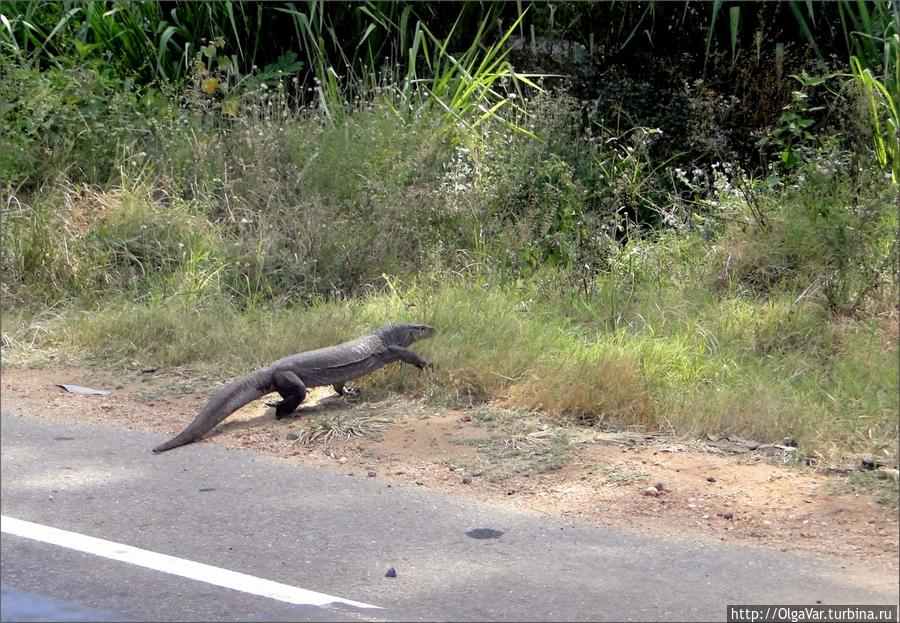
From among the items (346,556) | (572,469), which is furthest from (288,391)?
(346,556)

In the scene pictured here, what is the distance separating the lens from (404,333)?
6863 millimetres

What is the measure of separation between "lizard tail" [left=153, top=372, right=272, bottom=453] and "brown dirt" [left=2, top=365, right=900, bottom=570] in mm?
102

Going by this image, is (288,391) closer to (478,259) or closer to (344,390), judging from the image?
(344,390)

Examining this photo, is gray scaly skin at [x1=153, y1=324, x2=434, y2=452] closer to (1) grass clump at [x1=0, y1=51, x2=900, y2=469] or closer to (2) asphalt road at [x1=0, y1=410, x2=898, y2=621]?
(1) grass clump at [x1=0, y1=51, x2=900, y2=469]

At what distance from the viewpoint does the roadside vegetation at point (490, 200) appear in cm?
659

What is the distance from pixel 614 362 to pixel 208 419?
6.98ft

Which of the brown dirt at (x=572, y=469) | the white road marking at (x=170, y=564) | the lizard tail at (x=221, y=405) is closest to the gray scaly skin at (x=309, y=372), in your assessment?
the lizard tail at (x=221, y=405)

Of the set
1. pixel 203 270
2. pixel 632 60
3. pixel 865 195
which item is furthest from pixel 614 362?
pixel 632 60

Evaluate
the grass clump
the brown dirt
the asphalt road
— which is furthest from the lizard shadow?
the asphalt road

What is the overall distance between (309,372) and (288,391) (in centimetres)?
17

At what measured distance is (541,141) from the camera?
943 cm

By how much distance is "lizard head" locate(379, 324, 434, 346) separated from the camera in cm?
677

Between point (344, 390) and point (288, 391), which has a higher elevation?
point (288, 391)

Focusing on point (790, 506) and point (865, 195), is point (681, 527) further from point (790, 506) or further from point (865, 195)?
point (865, 195)
